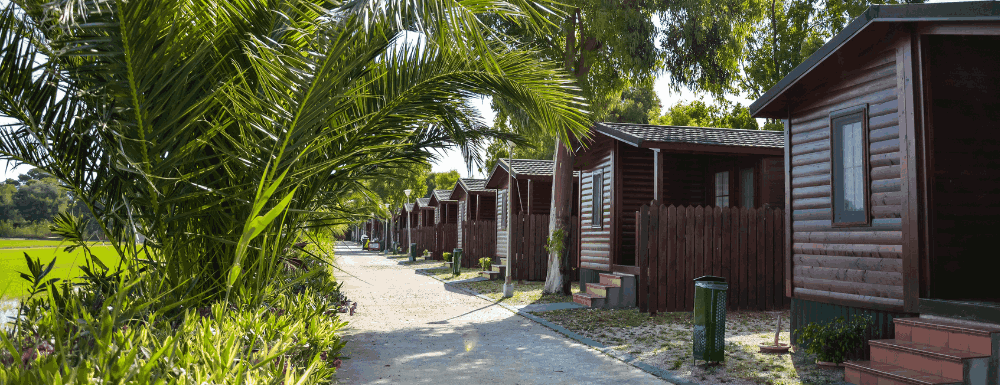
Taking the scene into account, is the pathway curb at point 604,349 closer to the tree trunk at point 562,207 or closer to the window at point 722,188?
the tree trunk at point 562,207

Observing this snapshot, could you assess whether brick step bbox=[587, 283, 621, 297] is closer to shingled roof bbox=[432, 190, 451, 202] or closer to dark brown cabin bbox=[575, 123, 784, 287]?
dark brown cabin bbox=[575, 123, 784, 287]

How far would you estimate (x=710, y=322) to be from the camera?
22.8ft

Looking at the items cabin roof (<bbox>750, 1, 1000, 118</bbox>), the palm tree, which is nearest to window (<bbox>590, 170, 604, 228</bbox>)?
cabin roof (<bbox>750, 1, 1000, 118</bbox>)

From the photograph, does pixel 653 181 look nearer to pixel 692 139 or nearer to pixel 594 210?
pixel 594 210

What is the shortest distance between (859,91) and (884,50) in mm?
565

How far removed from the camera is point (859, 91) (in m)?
7.60

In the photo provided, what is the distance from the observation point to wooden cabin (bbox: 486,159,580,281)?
18828 mm

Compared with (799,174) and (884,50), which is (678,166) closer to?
(799,174)

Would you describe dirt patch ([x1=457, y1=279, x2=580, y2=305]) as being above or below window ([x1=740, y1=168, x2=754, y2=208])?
below

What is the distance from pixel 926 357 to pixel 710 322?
6.34ft

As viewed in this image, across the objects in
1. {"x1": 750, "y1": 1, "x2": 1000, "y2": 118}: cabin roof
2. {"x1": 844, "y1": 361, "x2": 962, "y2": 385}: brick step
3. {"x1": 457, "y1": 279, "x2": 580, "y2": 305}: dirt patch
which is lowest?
{"x1": 457, "y1": 279, "x2": 580, "y2": 305}: dirt patch

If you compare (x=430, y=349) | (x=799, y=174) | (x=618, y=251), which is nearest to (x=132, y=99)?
(x=430, y=349)

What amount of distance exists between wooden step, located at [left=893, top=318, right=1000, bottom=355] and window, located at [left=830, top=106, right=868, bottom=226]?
1.30 m

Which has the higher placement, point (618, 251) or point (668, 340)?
point (618, 251)
